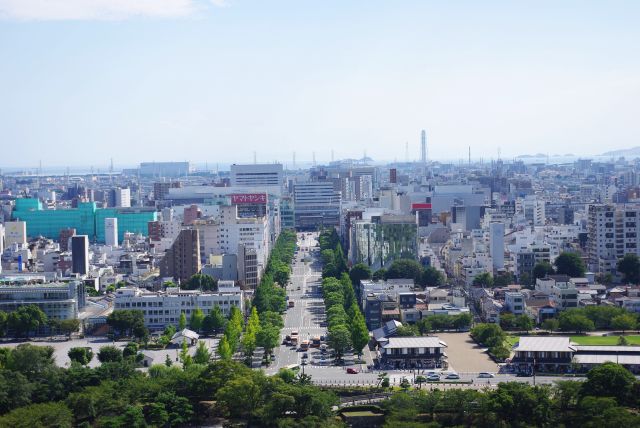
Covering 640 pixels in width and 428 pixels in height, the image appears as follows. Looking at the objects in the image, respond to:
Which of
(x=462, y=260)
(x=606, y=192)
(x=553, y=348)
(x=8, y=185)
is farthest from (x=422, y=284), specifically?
(x=8, y=185)

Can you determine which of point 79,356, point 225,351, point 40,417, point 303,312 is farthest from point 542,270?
point 40,417

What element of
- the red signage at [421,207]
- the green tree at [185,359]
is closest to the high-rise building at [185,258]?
the green tree at [185,359]

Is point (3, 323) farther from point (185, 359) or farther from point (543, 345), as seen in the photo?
point (543, 345)

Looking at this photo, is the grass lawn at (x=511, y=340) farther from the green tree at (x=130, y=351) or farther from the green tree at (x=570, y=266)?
the green tree at (x=570, y=266)

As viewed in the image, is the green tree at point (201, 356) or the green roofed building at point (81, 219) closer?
the green tree at point (201, 356)

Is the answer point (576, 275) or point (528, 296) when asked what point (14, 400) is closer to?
point (528, 296)

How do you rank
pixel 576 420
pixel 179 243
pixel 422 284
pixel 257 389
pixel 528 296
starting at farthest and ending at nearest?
pixel 179 243
pixel 422 284
pixel 528 296
pixel 257 389
pixel 576 420
